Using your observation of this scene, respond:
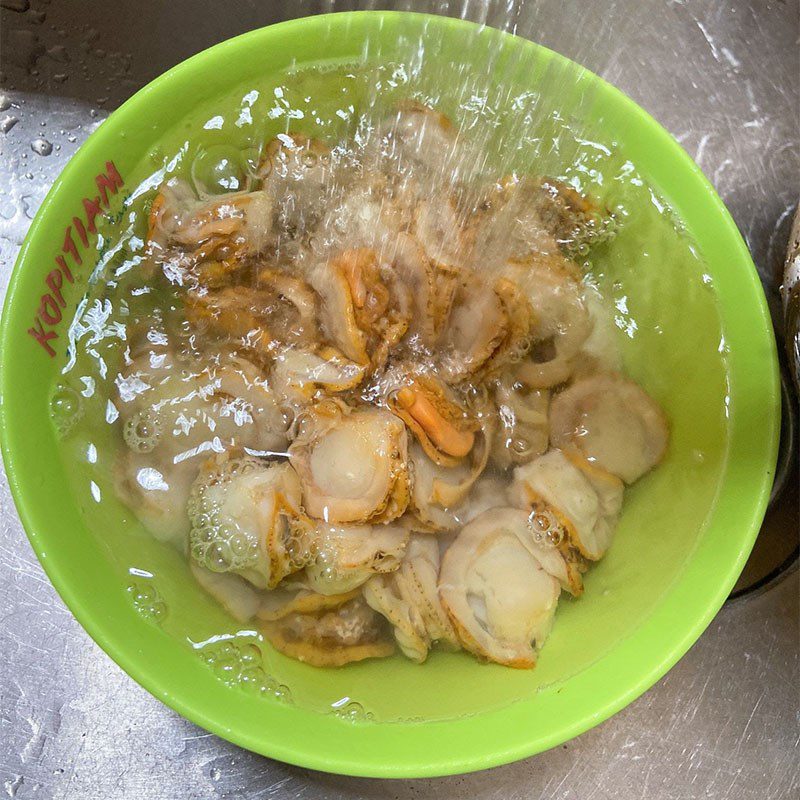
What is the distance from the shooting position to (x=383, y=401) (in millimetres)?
627

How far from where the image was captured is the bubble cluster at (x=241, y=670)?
567 millimetres

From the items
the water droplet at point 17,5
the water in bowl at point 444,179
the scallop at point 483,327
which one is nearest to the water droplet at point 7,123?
the water droplet at point 17,5

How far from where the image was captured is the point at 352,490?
0.59m

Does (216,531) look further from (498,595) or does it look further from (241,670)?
(498,595)

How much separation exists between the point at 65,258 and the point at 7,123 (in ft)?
1.14

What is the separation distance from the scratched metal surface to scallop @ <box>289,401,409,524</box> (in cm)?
29

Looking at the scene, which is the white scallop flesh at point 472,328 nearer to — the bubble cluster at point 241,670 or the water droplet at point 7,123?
the bubble cluster at point 241,670

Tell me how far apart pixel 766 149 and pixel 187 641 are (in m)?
0.78

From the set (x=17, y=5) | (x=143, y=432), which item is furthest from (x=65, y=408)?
(x=17, y=5)

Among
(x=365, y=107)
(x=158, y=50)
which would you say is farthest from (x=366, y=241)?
(x=158, y=50)

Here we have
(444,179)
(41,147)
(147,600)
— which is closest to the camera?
(147,600)

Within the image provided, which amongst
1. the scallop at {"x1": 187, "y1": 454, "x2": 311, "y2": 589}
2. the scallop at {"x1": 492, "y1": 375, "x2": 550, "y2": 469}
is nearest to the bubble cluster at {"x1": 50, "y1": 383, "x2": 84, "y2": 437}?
the scallop at {"x1": 187, "y1": 454, "x2": 311, "y2": 589}

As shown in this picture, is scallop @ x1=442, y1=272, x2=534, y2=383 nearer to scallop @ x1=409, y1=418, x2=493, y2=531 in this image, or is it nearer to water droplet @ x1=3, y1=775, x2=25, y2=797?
scallop @ x1=409, y1=418, x2=493, y2=531

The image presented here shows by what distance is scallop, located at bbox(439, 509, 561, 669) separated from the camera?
594 mm
